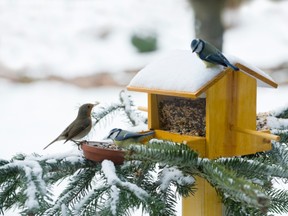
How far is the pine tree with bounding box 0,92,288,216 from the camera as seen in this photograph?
81cm

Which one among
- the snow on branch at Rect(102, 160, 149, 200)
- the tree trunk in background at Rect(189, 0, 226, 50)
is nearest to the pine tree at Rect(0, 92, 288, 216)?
the snow on branch at Rect(102, 160, 149, 200)

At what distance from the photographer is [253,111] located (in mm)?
1137

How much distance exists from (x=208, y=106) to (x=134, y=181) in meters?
0.22

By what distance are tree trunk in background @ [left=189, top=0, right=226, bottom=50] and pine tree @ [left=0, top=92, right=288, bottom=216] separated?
3.06 feet

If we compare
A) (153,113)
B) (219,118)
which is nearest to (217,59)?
(219,118)

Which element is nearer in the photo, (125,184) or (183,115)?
(125,184)

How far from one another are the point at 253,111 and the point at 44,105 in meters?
2.45

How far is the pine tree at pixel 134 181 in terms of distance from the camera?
811mm

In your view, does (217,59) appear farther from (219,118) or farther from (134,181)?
(134,181)

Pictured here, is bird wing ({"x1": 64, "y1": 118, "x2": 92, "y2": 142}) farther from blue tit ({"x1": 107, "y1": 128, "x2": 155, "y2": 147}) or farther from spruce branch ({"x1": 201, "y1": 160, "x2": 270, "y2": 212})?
spruce branch ({"x1": 201, "y1": 160, "x2": 270, "y2": 212})

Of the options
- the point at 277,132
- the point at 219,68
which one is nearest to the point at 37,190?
the point at 219,68

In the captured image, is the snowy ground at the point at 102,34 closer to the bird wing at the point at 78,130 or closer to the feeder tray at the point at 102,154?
the bird wing at the point at 78,130

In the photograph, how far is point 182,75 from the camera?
3.51 ft

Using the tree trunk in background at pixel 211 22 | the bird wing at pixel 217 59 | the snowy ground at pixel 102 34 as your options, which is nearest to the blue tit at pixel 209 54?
the bird wing at pixel 217 59
